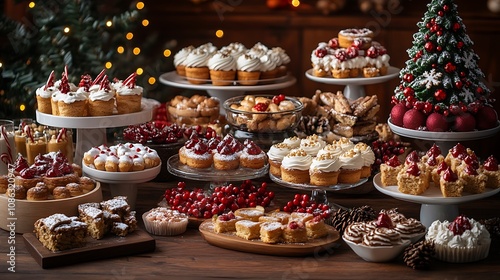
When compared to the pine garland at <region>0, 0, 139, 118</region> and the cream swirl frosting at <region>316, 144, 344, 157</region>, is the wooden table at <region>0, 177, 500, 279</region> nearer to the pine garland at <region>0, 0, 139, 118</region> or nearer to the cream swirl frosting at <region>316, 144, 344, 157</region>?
the cream swirl frosting at <region>316, 144, 344, 157</region>

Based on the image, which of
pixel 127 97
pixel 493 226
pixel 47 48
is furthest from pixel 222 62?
pixel 493 226

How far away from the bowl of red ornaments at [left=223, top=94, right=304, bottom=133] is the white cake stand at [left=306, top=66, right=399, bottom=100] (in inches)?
18.2

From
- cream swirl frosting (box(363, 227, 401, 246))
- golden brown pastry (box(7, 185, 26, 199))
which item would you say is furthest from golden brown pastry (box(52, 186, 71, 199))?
cream swirl frosting (box(363, 227, 401, 246))

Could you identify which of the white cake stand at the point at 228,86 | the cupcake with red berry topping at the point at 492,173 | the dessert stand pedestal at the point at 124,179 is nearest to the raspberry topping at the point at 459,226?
the cupcake with red berry topping at the point at 492,173

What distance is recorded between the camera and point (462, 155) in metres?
3.56

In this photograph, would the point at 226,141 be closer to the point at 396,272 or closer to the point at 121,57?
the point at 396,272

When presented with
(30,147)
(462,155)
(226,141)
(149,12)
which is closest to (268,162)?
(226,141)

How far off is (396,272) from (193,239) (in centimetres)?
88

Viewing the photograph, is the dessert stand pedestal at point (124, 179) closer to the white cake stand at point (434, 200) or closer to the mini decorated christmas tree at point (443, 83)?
the white cake stand at point (434, 200)

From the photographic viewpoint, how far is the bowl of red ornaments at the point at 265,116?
13.7 feet

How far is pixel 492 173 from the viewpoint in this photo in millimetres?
3445

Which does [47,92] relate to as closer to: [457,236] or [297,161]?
[297,161]

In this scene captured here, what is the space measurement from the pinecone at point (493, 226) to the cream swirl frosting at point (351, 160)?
1.87ft

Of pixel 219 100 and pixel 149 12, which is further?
pixel 149 12
